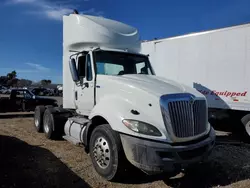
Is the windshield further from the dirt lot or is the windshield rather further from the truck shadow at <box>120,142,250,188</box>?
the truck shadow at <box>120,142,250,188</box>

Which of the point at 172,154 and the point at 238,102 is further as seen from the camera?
the point at 238,102

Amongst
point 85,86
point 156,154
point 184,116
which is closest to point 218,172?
point 184,116

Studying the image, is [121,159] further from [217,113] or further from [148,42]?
[148,42]

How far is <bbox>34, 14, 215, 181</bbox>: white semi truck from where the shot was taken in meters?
4.35

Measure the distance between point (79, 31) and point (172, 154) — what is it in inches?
168

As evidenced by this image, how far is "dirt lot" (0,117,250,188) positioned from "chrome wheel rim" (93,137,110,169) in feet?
0.97

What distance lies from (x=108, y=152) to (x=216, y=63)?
5890 mm

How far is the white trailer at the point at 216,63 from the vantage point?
8.38m

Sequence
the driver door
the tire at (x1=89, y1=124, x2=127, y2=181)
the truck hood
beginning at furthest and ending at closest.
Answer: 1. the driver door
2. the truck hood
3. the tire at (x1=89, y1=124, x2=127, y2=181)

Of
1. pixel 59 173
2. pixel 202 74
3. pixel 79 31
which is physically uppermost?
pixel 79 31

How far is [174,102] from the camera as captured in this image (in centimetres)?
454

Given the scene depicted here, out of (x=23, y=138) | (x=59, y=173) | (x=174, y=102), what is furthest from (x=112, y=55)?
(x=23, y=138)

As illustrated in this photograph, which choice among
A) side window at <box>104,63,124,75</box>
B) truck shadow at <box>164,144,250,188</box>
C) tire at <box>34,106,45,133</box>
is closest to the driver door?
side window at <box>104,63,124,75</box>

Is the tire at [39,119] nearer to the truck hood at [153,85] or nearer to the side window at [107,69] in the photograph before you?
the side window at [107,69]
